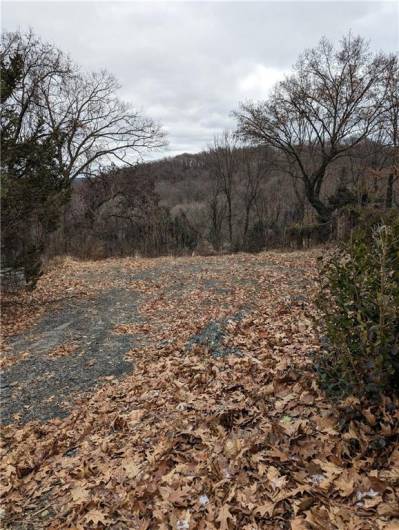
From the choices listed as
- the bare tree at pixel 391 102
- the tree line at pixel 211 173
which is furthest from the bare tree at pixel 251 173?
the bare tree at pixel 391 102

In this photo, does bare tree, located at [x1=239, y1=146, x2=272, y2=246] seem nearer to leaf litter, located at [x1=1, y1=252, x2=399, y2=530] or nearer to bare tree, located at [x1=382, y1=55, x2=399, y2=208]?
bare tree, located at [x1=382, y1=55, x2=399, y2=208]

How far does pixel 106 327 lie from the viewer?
23.5 feet

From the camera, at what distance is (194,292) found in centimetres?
898

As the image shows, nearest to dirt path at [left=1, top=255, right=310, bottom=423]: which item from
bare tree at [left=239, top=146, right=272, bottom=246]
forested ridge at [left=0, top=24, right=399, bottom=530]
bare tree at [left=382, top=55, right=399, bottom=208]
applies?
forested ridge at [left=0, top=24, right=399, bottom=530]

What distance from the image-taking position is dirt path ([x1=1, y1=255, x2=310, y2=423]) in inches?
196

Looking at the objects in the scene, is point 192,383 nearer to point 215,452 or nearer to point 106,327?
point 215,452

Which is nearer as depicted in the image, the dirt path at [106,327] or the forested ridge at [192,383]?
the forested ridge at [192,383]

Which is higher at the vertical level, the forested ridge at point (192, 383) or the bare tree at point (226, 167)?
the bare tree at point (226, 167)

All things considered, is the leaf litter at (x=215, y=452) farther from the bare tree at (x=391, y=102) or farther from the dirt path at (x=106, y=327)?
the bare tree at (x=391, y=102)

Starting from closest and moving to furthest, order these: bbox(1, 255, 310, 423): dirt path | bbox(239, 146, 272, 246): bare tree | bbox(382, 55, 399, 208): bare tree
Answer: bbox(1, 255, 310, 423): dirt path
bbox(382, 55, 399, 208): bare tree
bbox(239, 146, 272, 246): bare tree

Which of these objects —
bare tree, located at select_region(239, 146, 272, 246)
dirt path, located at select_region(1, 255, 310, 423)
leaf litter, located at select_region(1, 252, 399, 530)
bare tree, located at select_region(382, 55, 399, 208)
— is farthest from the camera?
bare tree, located at select_region(239, 146, 272, 246)

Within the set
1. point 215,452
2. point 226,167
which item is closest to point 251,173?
point 226,167

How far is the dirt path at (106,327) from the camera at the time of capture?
16.4ft

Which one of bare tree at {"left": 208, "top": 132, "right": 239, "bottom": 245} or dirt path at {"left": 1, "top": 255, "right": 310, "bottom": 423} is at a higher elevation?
bare tree at {"left": 208, "top": 132, "right": 239, "bottom": 245}
